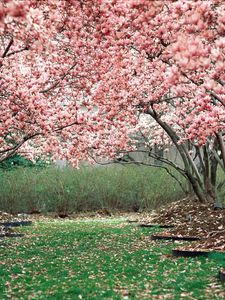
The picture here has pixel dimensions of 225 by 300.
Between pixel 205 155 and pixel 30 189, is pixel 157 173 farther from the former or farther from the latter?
pixel 205 155

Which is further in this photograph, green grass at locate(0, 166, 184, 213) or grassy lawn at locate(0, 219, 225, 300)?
green grass at locate(0, 166, 184, 213)

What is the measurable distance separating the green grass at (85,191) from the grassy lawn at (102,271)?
1260 centimetres

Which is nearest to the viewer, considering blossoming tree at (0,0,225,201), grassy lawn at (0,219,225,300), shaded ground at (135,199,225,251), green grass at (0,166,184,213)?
blossoming tree at (0,0,225,201)

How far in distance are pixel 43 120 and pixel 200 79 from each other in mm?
3038

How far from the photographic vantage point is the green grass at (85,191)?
85.0 ft

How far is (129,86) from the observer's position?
13492mm

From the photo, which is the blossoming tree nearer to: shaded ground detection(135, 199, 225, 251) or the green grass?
shaded ground detection(135, 199, 225, 251)

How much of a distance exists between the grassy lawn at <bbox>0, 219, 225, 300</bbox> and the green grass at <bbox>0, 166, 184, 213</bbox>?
12.6 meters

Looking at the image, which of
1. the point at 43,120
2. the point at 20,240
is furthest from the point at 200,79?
the point at 20,240

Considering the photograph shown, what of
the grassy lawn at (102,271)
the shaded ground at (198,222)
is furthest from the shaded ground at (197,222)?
the grassy lawn at (102,271)

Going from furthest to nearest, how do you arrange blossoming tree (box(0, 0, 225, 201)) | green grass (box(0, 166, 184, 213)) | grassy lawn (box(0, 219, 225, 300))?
green grass (box(0, 166, 184, 213))
grassy lawn (box(0, 219, 225, 300))
blossoming tree (box(0, 0, 225, 201))

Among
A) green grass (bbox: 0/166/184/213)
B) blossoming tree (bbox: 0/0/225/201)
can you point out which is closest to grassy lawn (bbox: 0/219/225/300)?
blossoming tree (bbox: 0/0/225/201)

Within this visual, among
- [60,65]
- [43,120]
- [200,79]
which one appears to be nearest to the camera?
[200,79]

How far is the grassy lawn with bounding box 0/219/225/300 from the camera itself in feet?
22.7
